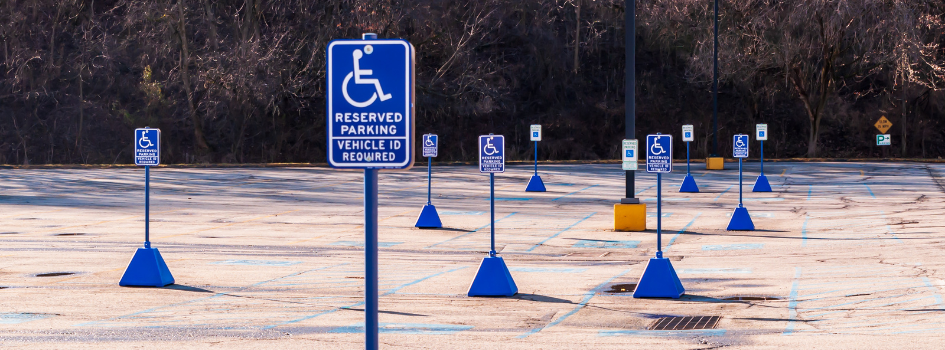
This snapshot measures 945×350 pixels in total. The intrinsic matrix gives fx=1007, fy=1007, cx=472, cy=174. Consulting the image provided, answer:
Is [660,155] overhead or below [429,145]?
below

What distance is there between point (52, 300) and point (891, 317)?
814 cm

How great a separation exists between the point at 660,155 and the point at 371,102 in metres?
8.22

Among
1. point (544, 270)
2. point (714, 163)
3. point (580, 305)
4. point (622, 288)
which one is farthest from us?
point (714, 163)

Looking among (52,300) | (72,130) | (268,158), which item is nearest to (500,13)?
(268,158)

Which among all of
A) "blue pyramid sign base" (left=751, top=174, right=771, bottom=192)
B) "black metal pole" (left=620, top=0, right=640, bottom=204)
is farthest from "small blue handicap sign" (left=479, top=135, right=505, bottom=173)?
"blue pyramid sign base" (left=751, top=174, right=771, bottom=192)

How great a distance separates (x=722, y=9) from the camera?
49.5 m

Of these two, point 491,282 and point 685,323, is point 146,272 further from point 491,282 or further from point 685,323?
point 685,323

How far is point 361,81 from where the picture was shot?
14.6ft

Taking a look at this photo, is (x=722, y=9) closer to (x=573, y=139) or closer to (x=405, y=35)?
(x=573, y=139)

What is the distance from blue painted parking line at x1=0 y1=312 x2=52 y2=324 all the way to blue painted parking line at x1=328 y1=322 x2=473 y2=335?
2.83m

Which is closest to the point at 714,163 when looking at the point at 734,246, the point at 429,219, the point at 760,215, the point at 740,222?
the point at 760,215

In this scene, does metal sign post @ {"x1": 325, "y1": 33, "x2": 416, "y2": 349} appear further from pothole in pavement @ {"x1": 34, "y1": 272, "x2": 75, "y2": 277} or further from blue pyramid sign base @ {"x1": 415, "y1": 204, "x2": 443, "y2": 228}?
blue pyramid sign base @ {"x1": 415, "y1": 204, "x2": 443, "y2": 228}

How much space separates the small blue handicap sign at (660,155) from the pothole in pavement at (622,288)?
150 centimetres

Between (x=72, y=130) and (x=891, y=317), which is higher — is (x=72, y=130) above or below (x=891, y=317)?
above
